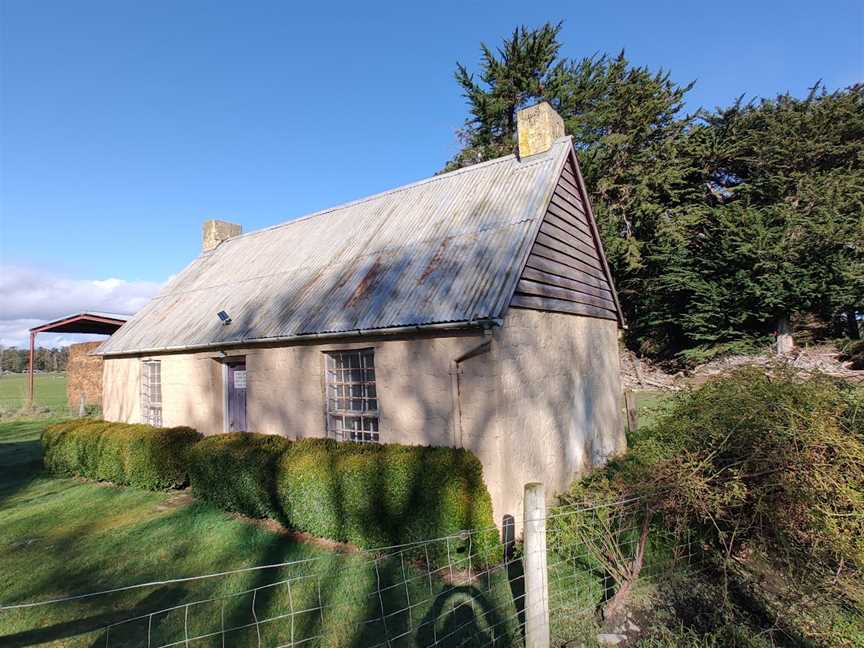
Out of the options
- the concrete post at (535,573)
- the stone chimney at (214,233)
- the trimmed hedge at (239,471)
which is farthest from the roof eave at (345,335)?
the stone chimney at (214,233)

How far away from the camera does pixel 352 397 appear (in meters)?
8.50

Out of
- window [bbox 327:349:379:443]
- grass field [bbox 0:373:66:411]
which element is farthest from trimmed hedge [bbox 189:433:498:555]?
grass field [bbox 0:373:66:411]

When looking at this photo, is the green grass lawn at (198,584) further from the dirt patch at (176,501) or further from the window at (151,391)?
the window at (151,391)

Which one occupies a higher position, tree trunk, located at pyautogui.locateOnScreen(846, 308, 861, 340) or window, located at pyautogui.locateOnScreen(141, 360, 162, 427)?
tree trunk, located at pyautogui.locateOnScreen(846, 308, 861, 340)

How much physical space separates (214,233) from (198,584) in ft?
46.5

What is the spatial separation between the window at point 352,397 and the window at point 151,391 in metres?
7.02

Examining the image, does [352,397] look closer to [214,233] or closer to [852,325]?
[214,233]

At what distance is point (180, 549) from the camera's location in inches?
279

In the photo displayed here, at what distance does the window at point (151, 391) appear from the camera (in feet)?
42.5

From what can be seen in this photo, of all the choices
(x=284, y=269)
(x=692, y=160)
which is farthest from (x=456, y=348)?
(x=692, y=160)

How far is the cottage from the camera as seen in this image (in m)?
6.96

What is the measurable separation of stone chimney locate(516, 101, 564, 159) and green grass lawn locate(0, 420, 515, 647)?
818 cm

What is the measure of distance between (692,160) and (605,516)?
96.3 feet

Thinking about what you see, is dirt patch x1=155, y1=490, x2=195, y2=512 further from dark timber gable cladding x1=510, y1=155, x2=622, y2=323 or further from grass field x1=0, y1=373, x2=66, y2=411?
grass field x1=0, y1=373, x2=66, y2=411
